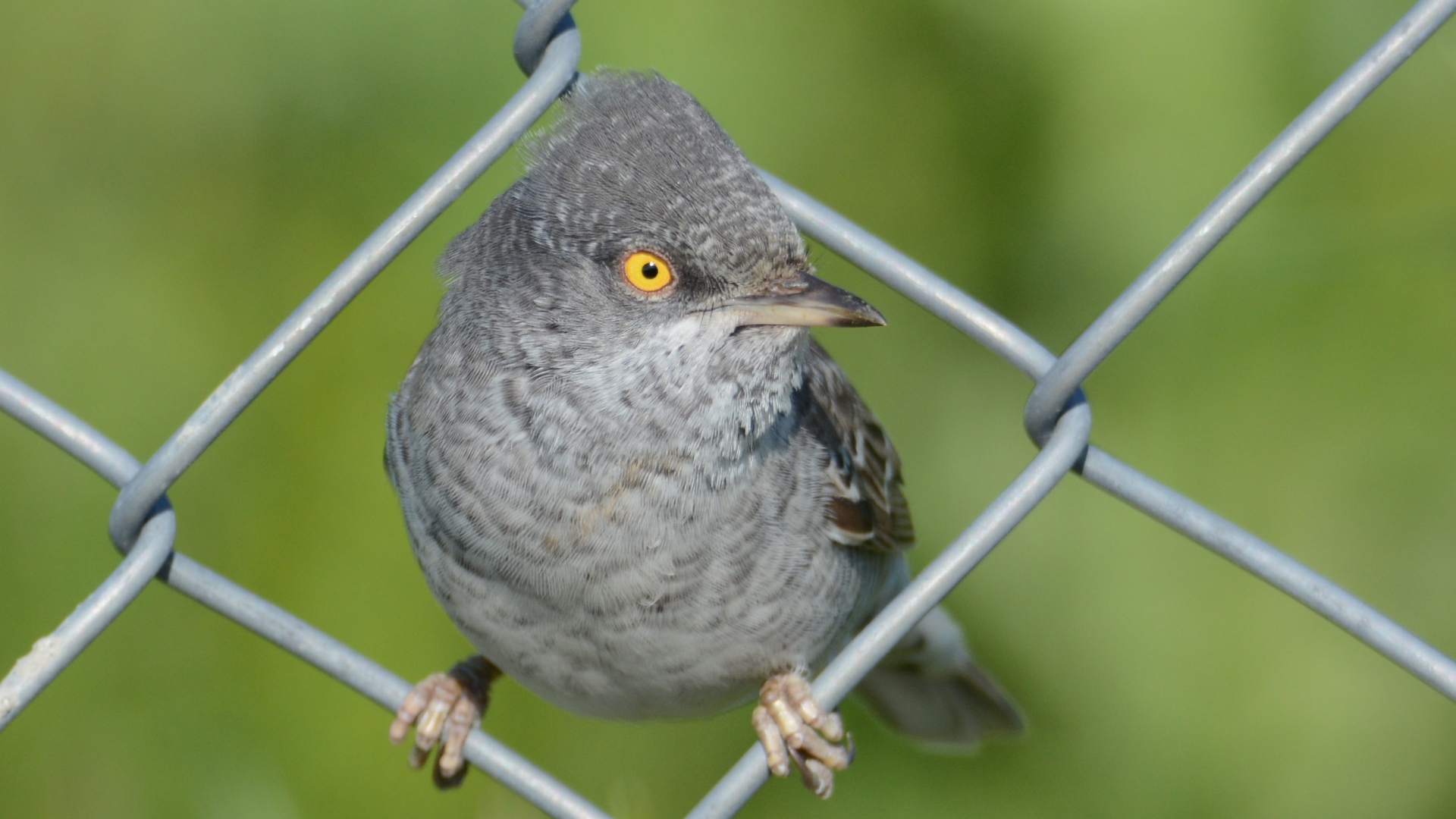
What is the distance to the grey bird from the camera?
7.28 feet

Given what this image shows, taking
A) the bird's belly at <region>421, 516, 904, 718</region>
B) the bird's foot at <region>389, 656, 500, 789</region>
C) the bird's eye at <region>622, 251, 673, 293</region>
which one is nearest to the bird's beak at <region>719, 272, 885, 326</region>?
the bird's eye at <region>622, 251, 673, 293</region>

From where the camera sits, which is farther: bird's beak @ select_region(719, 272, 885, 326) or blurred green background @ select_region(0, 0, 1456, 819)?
blurred green background @ select_region(0, 0, 1456, 819)

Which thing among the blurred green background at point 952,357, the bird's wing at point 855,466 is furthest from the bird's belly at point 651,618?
the blurred green background at point 952,357

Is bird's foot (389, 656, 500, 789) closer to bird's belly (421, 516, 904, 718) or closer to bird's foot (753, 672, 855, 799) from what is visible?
bird's belly (421, 516, 904, 718)

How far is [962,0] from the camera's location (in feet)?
12.3

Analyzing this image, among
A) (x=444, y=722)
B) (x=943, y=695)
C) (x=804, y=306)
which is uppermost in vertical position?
(x=804, y=306)

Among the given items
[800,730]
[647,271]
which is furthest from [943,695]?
[647,271]

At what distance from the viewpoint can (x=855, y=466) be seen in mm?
2852

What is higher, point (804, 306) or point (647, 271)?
point (804, 306)

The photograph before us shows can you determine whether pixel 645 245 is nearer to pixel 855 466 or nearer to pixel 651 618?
pixel 651 618

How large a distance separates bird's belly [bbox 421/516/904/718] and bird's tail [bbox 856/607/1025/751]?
0.95 metres

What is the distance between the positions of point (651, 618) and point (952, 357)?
70.3 inches

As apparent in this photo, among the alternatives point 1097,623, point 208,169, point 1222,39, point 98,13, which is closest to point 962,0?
point 1222,39

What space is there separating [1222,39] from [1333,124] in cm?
210
